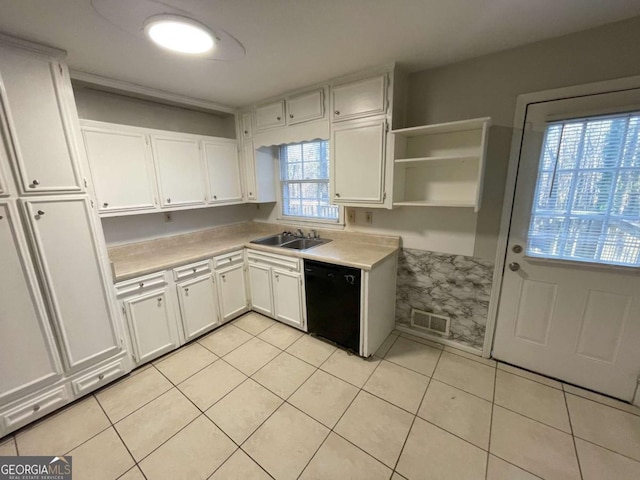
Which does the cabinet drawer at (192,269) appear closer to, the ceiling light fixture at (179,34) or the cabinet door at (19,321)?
the cabinet door at (19,321)

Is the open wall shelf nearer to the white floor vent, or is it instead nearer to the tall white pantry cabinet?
the white floor vent

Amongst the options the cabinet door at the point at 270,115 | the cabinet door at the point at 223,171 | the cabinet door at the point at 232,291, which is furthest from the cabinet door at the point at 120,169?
the cabinet door at the point at 270,115

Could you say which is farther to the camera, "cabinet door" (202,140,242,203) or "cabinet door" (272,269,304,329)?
"cabinet door" (202,140,242,203)

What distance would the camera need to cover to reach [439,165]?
2113 mm

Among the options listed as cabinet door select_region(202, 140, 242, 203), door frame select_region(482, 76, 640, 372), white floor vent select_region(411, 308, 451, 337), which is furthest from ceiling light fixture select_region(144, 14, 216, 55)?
white floor vent select_region(411, 308, 451, 337)

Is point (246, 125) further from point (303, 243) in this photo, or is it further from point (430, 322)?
point (430, 322)

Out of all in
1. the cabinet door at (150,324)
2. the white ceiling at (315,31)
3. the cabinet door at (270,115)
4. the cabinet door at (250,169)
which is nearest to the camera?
the white ceiling at (315,31)

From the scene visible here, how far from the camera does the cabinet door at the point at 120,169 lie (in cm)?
201

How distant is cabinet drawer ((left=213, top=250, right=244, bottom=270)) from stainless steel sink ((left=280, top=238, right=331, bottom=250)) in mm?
473

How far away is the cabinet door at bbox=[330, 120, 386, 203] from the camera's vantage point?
6.94ft

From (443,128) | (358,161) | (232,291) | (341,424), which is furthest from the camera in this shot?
(232,291)

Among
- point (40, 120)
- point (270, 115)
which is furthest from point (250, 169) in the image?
point (40, 120)

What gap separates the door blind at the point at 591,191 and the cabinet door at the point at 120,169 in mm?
3095

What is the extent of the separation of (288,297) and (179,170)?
64.7 inches
